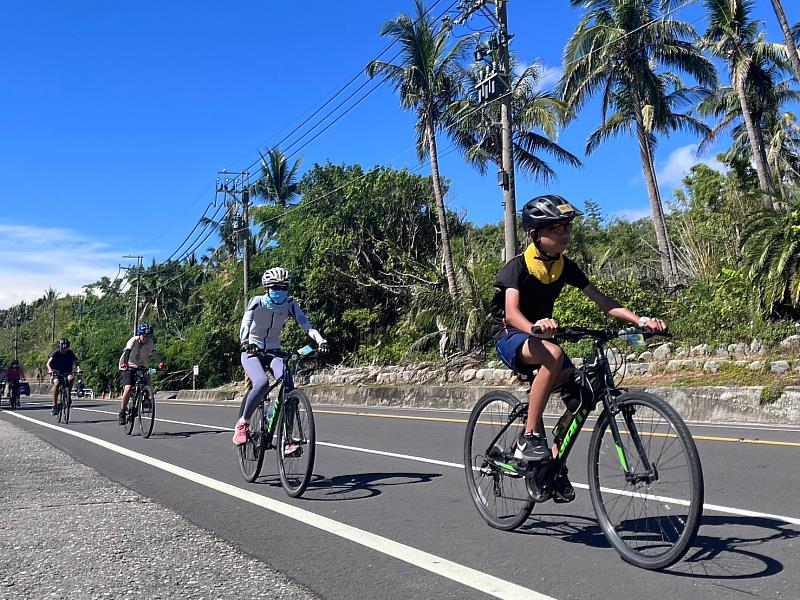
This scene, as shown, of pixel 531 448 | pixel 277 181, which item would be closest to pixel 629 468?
pixel 531 448

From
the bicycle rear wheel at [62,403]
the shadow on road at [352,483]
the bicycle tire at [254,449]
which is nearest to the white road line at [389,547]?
the bicycle tire at [254,449]

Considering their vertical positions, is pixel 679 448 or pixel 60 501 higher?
pixel 679 448

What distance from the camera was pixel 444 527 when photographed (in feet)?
16.3

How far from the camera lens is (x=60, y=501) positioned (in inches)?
241

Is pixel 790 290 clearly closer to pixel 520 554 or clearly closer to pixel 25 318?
pixel 520 554

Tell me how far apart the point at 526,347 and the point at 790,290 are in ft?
43.7

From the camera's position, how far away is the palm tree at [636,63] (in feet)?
94.7

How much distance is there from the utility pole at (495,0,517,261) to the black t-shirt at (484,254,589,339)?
16.7 meters

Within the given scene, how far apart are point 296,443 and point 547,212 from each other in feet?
10.1

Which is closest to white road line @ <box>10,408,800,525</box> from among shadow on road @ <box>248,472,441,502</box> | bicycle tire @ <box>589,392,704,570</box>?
bicycle tire @ <box>589,392,704,570</box>

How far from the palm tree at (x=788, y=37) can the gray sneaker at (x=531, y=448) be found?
2264cm

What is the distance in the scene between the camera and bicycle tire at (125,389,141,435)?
39.5 ft

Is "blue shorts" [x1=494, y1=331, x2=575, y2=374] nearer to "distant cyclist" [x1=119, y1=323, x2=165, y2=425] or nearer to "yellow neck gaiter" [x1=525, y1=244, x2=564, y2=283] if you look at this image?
"yellow neck gaiter" [x1=525, y1=244, x2=564, y2=283]

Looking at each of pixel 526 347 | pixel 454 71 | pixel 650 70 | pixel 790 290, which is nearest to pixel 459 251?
pixel 454 71
